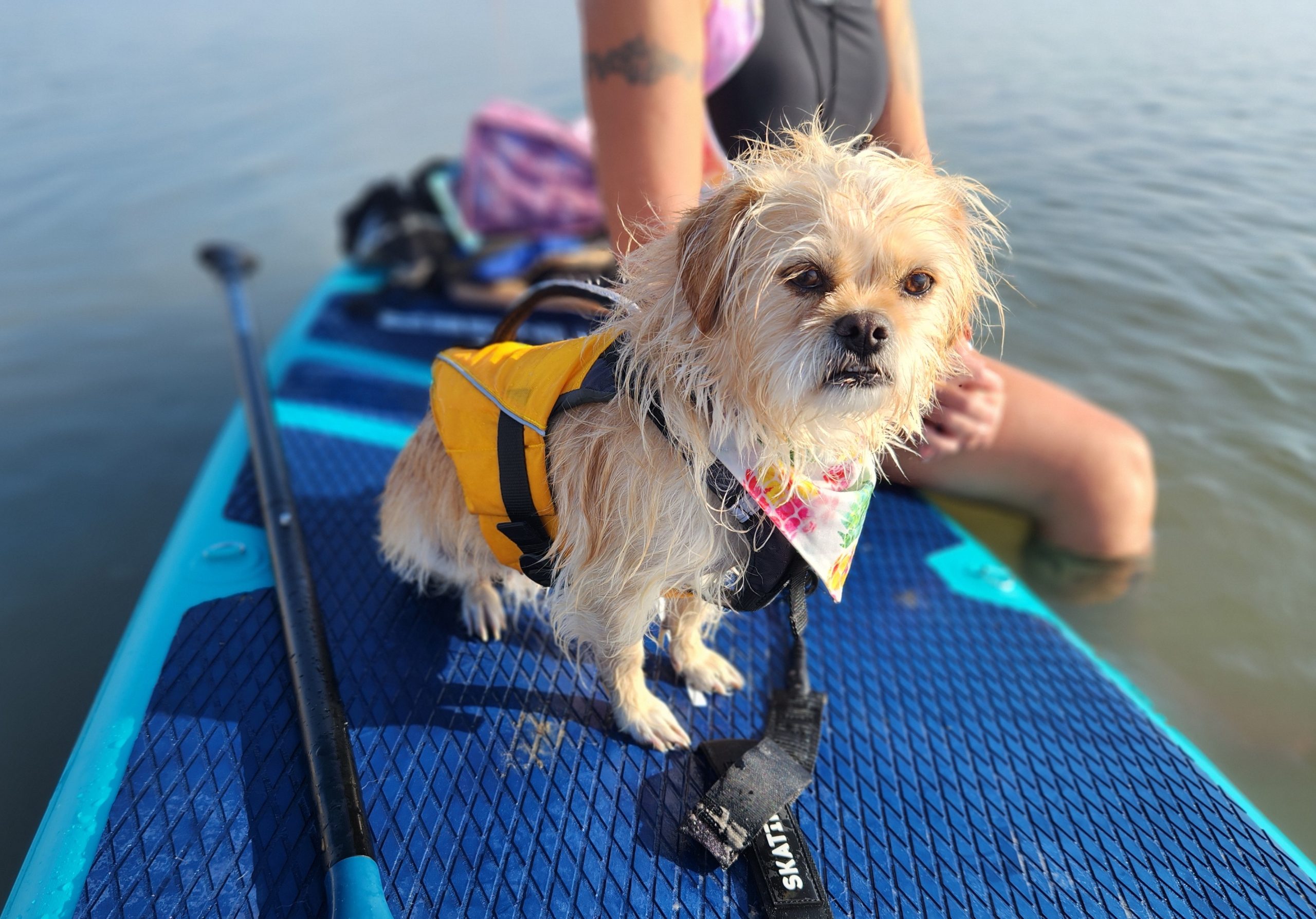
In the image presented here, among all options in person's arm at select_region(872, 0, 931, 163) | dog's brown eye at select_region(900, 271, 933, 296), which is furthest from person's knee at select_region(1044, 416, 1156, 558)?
dog's brown eye at select_region(900, 271, 933, 296)

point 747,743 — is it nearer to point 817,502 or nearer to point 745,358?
point 817,502

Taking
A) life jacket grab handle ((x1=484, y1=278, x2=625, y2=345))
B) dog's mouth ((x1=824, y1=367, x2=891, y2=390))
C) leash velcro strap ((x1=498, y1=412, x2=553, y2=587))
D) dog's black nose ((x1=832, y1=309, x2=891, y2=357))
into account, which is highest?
dog's black nose ((x1=832, y1=309, x2=891, y2=357))

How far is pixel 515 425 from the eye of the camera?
159 centimetres

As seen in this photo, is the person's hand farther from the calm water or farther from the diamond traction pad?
the calm water

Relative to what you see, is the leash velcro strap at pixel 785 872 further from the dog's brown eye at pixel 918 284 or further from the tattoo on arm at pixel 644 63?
the tattoo on arm at pixel 644 63

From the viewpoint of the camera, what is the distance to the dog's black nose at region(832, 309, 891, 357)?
1.23 metres

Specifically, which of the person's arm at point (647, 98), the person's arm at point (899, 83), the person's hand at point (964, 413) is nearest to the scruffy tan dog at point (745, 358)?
the person's arm at point (647, 98)

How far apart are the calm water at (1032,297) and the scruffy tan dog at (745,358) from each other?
1.64 metres

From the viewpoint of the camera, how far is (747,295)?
1.30m

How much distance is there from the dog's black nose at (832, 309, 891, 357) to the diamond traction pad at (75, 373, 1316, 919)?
100 cm

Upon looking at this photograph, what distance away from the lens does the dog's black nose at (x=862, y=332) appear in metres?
1.23

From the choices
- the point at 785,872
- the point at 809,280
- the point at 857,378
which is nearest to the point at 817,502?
the point at 857,378

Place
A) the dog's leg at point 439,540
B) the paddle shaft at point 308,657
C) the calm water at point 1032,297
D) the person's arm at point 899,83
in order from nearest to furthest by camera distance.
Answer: the paddle shaft at point 308,657, the dog's leg at point 439,540, the person's arm at point 899,83, the calm water at point 1032,297

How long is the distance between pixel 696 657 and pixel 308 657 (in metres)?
0.90
